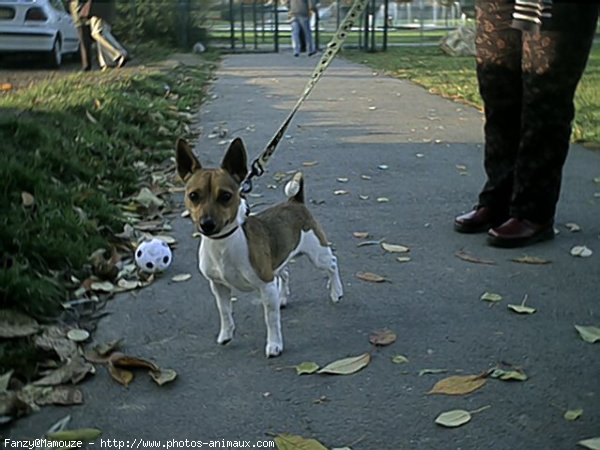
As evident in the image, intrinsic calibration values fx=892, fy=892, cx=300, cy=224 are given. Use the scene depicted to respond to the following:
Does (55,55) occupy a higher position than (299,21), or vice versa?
(55,55)

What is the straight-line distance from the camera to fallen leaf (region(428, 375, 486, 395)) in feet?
9.60

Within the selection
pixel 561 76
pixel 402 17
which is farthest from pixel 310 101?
pixel 402 17

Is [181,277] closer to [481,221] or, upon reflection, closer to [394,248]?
[394,248]

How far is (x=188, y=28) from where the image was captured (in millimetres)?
22828

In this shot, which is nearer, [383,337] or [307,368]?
[307,368]

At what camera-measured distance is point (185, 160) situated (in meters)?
3.30

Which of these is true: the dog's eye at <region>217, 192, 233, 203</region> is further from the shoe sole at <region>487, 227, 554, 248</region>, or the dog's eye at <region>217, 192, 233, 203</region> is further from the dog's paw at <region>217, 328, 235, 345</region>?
the shoe sole at <region>487, 227, 554, 248</region>

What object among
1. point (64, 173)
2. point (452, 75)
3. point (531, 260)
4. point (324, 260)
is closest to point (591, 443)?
point (324, 260)

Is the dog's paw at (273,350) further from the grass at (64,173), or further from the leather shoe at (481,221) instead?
the leather shoe at (481,221)

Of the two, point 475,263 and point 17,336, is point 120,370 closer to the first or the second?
point 17,336

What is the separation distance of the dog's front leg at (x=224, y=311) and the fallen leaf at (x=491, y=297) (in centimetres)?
112

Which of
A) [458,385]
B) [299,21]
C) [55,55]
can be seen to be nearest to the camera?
[458,385]

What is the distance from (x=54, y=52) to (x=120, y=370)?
41.7ft

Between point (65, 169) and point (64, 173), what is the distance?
0.16ft
